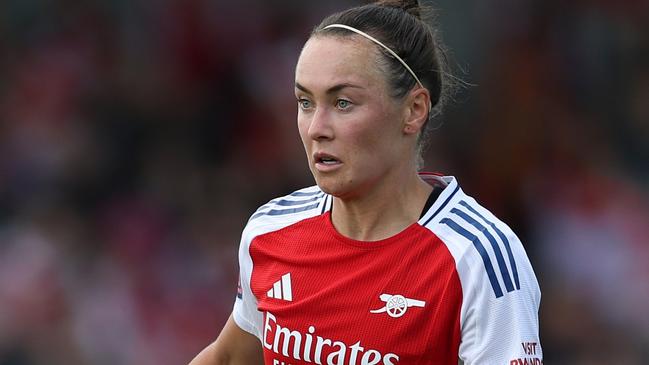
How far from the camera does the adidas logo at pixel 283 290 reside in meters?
3.21

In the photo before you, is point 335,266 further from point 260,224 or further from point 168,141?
point 168,141

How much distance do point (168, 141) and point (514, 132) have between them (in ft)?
7.20

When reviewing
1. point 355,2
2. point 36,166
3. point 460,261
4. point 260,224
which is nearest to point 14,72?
point 36,166

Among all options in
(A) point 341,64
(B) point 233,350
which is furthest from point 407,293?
(B) point 233,350

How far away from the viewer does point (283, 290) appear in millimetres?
3232

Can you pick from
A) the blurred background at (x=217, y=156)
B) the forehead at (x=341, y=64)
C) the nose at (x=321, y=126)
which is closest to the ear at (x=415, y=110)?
the forehead at (x=341, y=64)

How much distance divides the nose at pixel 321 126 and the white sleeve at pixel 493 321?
0.49 m

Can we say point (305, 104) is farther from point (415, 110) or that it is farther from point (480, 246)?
point (480, 246)

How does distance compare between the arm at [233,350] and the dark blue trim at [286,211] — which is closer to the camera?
the dark blue trim at [286,211]

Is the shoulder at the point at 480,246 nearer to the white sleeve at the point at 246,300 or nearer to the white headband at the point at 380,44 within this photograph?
the white headband at the point at 380,44

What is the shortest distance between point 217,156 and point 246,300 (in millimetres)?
4005

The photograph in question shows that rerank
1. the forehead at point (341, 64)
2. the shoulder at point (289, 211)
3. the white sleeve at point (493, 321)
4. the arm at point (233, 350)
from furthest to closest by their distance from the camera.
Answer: the arm at point (233, 350)
the shoulder at point (289, 211)
the forehead at point (341, 64)
the white sleeve at point (493, 321)

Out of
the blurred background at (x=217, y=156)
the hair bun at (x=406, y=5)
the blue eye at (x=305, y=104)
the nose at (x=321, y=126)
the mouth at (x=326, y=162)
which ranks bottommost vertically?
the blurred background at (x=217, y=156)

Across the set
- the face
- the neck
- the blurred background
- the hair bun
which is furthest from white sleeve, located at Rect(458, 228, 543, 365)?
the blurred background
